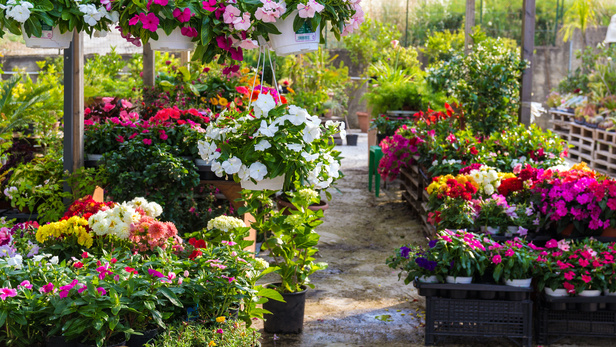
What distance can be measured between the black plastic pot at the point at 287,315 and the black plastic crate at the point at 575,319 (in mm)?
1363

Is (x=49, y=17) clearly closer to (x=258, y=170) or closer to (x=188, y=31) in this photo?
(x=188, y=31)

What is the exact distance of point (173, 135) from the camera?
15.1ft

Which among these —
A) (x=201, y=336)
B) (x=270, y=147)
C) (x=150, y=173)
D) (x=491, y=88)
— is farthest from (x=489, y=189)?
(x=201, y=336)

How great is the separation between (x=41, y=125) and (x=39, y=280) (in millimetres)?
3384

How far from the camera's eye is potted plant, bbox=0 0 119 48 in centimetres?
242

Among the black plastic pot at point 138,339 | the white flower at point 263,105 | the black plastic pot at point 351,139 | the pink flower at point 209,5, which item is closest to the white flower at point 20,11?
the pink flower at point 209,5

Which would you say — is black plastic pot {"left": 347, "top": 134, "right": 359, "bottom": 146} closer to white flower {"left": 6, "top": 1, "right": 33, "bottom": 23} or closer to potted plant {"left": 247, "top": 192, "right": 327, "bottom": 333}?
potted plant {"left": 247, "top": 192, "right": 327, "bottom": 333}

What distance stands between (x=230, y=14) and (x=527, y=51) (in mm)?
4432

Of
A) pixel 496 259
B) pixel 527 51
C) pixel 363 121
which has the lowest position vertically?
pixel 496 259

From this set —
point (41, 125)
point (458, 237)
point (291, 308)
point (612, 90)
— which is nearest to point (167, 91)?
point (41, 125)

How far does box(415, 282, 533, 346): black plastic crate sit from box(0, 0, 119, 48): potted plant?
2188mm

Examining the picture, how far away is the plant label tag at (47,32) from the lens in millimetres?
2543

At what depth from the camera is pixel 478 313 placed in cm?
361

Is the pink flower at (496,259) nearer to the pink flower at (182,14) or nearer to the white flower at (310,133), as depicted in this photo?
the white flower at (310,133)
